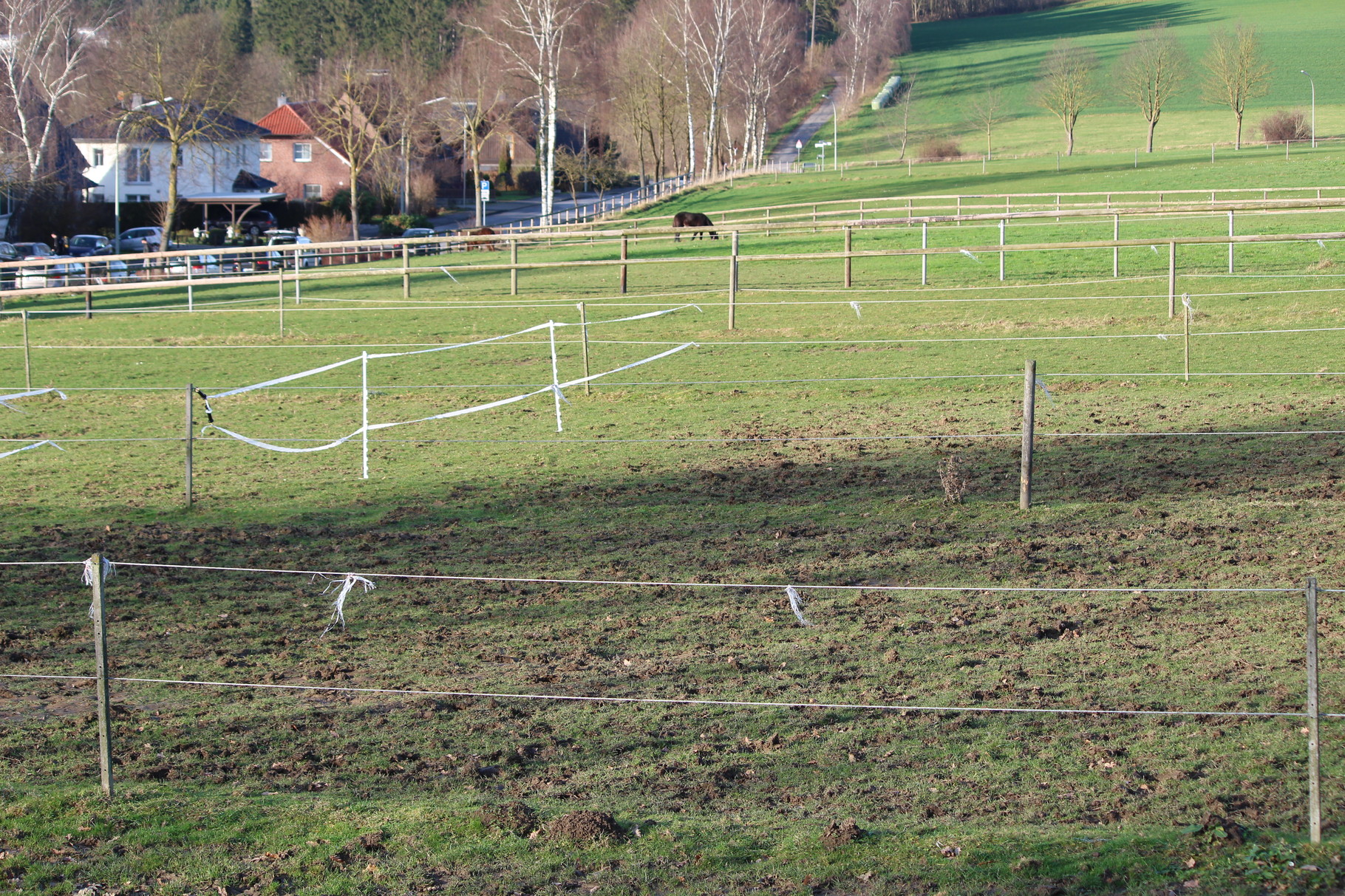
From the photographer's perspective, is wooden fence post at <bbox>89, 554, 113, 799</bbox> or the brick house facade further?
the brick house facade

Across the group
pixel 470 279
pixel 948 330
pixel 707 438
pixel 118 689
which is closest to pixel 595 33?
pixel 470 279

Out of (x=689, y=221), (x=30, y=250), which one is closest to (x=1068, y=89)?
(x=689, y=221)

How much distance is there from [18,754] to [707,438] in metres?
8.00

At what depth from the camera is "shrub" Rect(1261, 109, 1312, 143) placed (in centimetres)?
6031

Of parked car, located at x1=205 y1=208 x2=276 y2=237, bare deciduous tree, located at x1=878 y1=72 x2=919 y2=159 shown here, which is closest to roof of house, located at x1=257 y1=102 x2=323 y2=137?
parked car, located at x1=205 y1=208 x2=276 y2=237

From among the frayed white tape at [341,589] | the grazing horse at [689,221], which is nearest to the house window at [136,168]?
the grazing horse at [689,221]

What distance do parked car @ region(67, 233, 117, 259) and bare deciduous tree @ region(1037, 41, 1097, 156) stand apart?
162 ft

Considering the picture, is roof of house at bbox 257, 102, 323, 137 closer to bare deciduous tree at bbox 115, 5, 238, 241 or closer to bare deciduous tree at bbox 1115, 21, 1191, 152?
bare deciduous tree at bbox 115, 5, 238, 241

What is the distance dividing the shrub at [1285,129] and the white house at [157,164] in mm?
54999

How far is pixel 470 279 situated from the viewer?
30.2 meters

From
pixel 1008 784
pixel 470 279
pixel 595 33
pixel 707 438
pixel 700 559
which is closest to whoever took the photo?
pixel 1008 784

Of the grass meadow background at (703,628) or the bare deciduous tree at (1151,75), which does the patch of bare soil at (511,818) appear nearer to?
the grass meadow background at (703,628)

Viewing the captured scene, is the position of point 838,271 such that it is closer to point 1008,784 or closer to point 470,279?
point 470,279

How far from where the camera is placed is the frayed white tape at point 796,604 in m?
6.21
